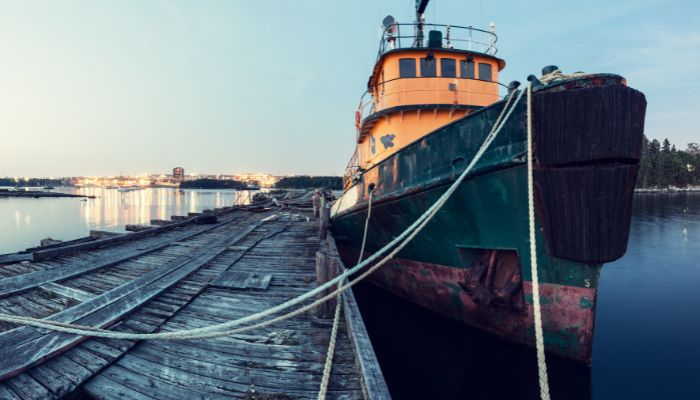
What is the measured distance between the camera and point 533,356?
17.6 ft

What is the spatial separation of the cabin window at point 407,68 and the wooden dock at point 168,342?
225 inches

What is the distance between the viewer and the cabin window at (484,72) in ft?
29.8

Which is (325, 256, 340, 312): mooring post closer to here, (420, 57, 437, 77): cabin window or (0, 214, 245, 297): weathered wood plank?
(0, 214, 245, 297): weathered wood plank

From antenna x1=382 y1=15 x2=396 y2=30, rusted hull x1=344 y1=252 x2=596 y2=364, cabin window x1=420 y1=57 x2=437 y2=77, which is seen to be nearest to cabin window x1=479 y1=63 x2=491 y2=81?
cabin window x1=420 y1=57 x2=437 y2=77

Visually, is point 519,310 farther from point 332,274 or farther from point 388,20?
point 388,20

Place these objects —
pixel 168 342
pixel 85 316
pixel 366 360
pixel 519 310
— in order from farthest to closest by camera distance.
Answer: pixel 519 310 < pixel 85 316 < pixel 168 342 < pixel 366 360

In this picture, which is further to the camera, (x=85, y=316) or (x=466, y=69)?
(x=466, y=69)

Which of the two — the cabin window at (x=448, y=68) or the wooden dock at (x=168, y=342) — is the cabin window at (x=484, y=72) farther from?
the wooden dock at (x=168, y=342)

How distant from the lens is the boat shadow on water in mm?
5027

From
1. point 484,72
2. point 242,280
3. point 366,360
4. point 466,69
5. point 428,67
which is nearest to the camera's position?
point 366,360

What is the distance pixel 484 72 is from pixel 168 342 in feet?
31.5

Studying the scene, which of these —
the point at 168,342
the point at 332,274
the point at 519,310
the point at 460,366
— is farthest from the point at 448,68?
the point at 168,342

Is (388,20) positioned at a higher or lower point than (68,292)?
higher

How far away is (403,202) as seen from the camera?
6664mm
